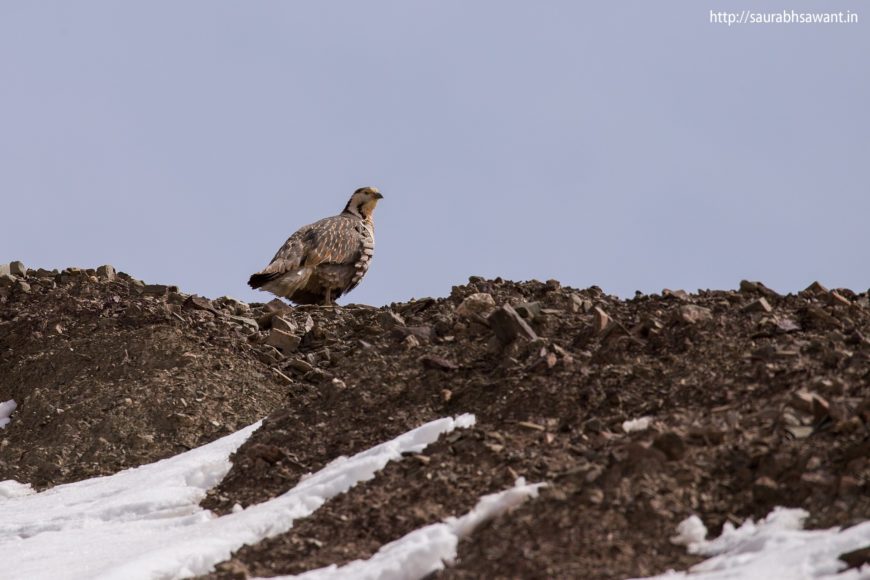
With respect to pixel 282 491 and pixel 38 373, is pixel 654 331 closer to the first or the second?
pixel 282 491

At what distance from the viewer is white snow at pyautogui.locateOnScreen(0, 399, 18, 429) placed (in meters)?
12.4

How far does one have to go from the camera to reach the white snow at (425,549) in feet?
21.2

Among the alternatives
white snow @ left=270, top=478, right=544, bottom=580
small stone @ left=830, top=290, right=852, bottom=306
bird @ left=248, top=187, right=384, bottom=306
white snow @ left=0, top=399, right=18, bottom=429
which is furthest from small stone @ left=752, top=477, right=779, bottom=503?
bird @ left=248, top=187, right=384, bottom=306

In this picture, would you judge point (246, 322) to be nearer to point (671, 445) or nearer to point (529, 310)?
point (529, 310)

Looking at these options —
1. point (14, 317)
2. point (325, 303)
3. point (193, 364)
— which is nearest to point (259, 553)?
point (193, 364)

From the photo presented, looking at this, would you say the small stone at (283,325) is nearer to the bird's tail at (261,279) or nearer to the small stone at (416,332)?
the small stone at (416,332)

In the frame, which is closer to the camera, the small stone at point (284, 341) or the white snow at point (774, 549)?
the white snow at point (774, 549)

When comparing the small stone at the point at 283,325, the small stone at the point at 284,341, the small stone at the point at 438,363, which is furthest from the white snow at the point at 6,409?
the small stone at the point at 438,363

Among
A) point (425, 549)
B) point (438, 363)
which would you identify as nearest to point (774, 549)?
point (425, 549)

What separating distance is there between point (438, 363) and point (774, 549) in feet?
13.6

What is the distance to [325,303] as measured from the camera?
1725 cm

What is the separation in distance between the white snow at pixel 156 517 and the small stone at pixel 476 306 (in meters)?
2.08

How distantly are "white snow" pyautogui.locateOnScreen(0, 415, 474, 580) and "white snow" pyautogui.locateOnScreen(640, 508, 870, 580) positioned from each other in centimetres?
256

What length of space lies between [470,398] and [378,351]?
6.40 ft
